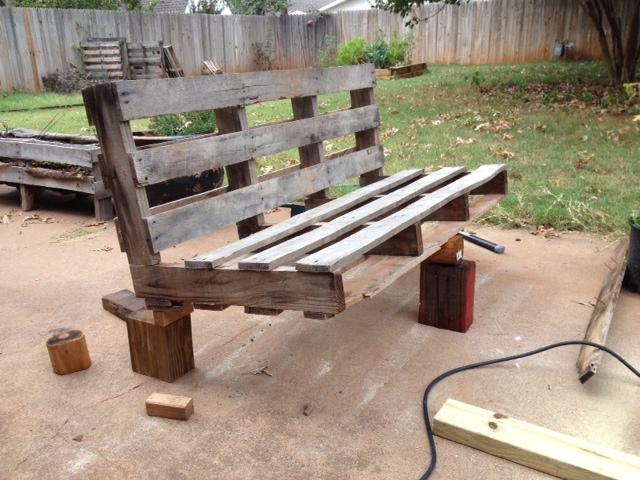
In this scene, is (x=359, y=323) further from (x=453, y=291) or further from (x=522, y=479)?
(x=522, y=479)

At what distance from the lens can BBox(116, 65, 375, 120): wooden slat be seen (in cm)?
248

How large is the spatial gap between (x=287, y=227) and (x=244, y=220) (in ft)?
1.25

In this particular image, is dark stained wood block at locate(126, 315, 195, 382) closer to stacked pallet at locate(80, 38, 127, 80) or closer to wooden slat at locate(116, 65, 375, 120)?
wooden slat at locate(116, 65, 375, 120)

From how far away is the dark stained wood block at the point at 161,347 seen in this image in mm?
2793

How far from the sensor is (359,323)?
344 centimetres

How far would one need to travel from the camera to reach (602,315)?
124 inches

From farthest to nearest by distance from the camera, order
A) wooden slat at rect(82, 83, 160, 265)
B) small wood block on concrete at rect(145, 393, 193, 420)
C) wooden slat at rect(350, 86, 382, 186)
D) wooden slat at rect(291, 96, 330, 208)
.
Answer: wooden slat at rect(350, 86, 382, 186)
wooden slat at rect(291, 96, 330, 208)
small wood block on concrete at rect(145, 393, 193, 420)
wooden slat at rect(82, 83, 160, 265)

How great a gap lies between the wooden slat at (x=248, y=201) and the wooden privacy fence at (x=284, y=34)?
462 inches

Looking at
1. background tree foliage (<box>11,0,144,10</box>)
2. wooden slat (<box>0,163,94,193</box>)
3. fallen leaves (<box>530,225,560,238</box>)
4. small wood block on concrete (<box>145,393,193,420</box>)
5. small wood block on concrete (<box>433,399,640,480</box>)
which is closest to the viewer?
small wood block on concrete (<box>433,399,640,480</box>)

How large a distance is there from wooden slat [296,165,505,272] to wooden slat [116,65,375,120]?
0.93 metres

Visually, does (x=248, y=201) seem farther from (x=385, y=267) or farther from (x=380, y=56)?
(x=380, y=56)

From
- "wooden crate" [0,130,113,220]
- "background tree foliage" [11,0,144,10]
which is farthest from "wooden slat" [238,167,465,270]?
"background tree foliage" [11,0,144,10]

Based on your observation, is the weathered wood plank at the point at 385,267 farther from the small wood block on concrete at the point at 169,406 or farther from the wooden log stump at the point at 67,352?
the wooden log stump at the point at 67,352

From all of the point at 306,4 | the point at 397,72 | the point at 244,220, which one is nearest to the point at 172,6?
the point at 306,4
